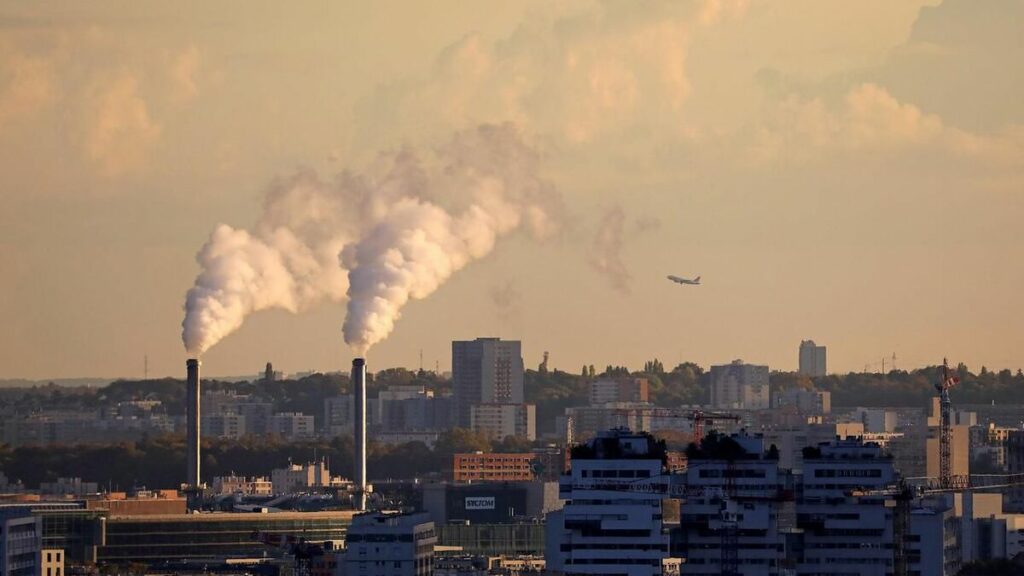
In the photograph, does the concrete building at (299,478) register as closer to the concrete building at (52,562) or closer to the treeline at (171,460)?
the treeline at (171,460)

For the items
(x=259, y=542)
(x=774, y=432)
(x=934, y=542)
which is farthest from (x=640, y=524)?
(x=774, y=432)

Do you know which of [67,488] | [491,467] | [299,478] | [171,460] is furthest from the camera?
[491,467]

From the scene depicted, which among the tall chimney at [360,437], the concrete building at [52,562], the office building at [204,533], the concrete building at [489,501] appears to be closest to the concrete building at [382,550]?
the concrete building at [52,562]

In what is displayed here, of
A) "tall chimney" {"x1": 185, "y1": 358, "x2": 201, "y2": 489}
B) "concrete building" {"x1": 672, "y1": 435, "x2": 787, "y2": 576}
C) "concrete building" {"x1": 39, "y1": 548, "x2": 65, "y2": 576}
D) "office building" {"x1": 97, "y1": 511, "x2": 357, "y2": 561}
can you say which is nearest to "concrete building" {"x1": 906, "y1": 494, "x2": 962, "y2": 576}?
"concrete building" {"x1": 672, "y1": 435, "x2": 787, "y2": 576}

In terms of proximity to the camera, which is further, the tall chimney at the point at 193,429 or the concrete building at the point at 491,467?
the concrete building at the point at 491,467

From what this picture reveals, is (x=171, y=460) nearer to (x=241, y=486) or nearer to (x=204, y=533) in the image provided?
(x=241, y=486)

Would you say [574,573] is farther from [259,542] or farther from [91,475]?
[91,475]

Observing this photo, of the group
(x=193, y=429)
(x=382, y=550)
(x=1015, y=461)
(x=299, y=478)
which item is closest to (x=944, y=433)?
(x=1015, y=461)
